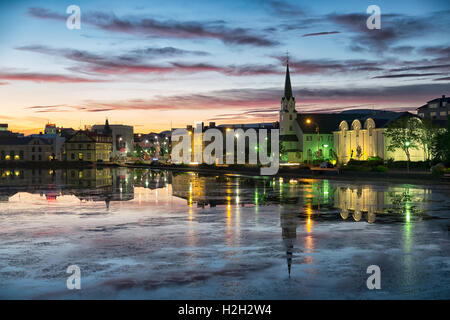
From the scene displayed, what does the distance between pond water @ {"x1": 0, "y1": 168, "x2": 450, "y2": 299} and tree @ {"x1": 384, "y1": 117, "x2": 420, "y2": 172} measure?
57117mm

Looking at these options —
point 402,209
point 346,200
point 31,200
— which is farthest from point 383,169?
point 31,200

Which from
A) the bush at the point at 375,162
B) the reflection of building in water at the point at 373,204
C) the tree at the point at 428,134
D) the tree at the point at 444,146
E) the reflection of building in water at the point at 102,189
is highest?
the tree at the point at 428,134

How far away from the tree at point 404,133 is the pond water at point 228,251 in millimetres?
57117

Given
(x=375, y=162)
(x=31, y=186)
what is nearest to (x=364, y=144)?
(x=375, y=162)

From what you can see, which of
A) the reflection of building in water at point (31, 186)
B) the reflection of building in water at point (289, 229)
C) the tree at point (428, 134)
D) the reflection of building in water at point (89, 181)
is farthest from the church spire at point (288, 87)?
the reflection of building in water at point (289, 229)

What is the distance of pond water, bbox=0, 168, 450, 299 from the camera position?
981 centimetres

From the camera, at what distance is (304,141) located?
414 ft

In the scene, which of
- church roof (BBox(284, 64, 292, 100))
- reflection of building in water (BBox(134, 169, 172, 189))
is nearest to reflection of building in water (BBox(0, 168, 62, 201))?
reflection of building in water (BBox(134, 169, 172, 189))

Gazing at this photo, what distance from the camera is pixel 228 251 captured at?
13.6m

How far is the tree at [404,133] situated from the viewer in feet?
261

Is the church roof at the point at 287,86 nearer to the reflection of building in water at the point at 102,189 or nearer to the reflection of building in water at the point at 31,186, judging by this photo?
the reflection of building in water at the point at 31,186

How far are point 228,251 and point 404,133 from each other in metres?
72.5

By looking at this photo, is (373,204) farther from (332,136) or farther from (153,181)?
(332,136)
